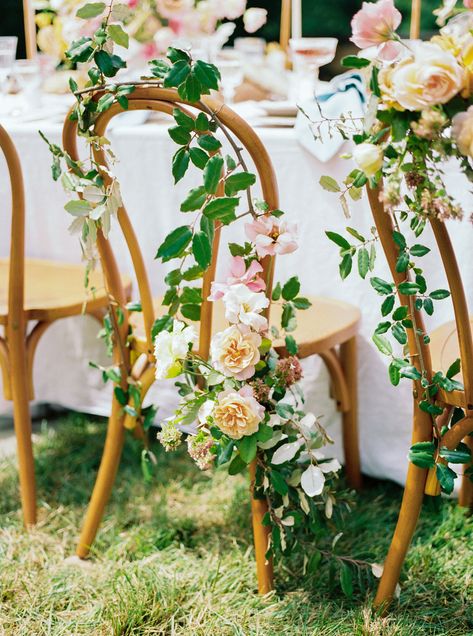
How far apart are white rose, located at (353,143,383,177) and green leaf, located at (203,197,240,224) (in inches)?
8.0

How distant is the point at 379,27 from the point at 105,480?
920 millimetres

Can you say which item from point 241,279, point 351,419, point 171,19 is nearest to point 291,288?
point 241,279

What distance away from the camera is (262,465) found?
1216 millimetres

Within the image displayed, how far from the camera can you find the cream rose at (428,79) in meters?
0.83

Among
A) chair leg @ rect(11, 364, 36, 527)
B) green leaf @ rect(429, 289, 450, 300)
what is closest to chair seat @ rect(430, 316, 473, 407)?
green leaf @ rect(429, 289, 450, 300)

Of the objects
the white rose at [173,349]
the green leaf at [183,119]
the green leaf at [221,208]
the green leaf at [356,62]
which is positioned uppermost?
the green leaf at [356,62]

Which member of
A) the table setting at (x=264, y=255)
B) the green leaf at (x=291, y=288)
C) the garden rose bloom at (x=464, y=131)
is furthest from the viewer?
the green leaf at (x=291, y=288)

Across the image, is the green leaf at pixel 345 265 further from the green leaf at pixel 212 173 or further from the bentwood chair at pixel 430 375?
the green leaf at pixel 212 173

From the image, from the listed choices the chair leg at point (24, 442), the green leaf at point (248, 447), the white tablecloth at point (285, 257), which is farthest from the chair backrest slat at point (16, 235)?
the green leaf at point (248, 447)

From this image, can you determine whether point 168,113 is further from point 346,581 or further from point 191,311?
point 346,581

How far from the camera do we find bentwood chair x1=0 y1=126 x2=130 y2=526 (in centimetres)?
145

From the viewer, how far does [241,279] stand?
3.66 feet

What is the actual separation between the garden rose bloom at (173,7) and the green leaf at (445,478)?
1.33 m

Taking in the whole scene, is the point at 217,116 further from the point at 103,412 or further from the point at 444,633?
the point at 103,412
